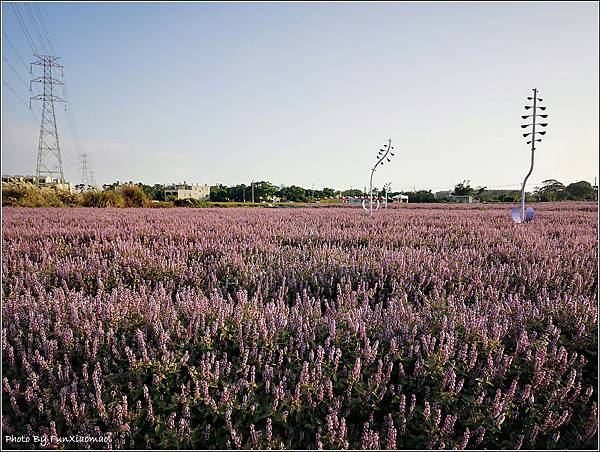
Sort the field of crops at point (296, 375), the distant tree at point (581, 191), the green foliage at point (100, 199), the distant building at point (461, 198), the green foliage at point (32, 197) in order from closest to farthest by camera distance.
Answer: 1. the field of crops at point (296, 375)
2. the green foliage at point (32, 197)
3. the green foliage at point (100, 199)
4. the distant tree at point (581, 191)
5. the distant building at point (461, 198)

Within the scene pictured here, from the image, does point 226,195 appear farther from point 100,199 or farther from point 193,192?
point 100,199

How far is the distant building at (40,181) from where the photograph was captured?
17.6 m

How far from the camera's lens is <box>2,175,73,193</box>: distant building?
17.6m

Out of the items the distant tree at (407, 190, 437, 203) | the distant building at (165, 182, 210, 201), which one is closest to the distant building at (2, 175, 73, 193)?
the distant building at (165, 182, 210, 201)

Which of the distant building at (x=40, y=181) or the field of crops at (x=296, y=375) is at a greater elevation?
the distant building at (x=40, y=181)

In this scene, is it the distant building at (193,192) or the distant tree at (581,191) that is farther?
the distant building at (193,192)

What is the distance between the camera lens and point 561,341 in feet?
8.32

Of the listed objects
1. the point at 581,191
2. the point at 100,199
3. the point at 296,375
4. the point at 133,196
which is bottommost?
the point at 296,375

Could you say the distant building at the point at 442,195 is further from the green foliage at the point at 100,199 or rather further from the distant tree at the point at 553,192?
the green foliage at the point at 100,199

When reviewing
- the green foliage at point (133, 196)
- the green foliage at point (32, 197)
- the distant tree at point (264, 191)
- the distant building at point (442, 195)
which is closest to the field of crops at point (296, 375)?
the green foliage at point (32, 197)

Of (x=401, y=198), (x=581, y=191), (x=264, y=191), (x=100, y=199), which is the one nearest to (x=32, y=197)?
(x=100, y=199)

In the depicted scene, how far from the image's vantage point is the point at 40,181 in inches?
792

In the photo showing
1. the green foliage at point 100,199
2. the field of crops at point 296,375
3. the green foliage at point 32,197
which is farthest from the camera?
the green foliage at point 100,199

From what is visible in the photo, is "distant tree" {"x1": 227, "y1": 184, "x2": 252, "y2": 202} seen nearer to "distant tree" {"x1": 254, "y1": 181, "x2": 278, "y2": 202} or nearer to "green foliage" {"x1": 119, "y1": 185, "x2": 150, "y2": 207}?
"distant tree" {"x1": 254, "y1": 181, "x2": 278, "y2": 202}
